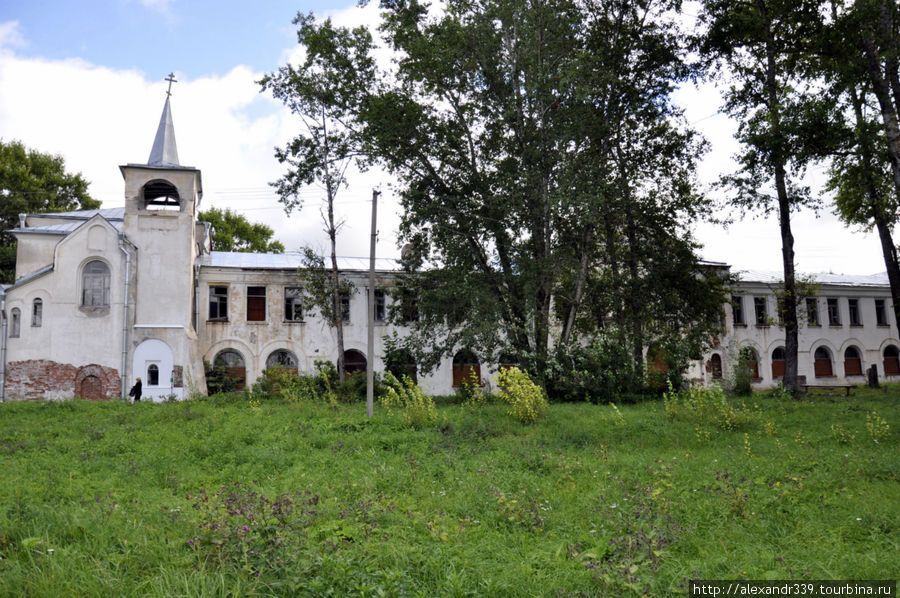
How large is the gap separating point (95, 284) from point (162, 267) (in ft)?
8.80

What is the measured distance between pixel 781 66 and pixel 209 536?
69.4 ft

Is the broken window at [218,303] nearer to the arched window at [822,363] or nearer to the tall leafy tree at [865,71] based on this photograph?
the tall leafy tree at [865,71]

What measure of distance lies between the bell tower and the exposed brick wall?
1.16 meters

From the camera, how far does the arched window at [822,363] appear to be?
35.2 meters

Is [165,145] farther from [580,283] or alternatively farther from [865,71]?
[865,71]

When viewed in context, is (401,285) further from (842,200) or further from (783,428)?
(842,200)

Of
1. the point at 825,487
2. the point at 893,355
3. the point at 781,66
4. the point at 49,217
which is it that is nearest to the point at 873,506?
the point at 825,487

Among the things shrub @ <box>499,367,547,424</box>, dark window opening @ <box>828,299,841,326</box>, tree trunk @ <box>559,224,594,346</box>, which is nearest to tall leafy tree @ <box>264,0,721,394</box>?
tree trunk @ <box>559,224,594,346</box>

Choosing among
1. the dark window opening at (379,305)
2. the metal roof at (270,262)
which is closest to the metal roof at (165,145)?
the metal roof at (270,262)

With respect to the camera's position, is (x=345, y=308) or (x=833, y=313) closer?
(x=345, y=308)

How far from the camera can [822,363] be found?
35500 mm

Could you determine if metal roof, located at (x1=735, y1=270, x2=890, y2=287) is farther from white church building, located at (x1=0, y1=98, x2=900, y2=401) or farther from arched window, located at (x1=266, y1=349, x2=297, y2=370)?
arched window, located at (x1=266, y1=349, x2=297, y2=370)

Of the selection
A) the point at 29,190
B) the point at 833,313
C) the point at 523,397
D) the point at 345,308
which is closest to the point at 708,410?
the point at 523,397

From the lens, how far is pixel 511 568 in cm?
488
